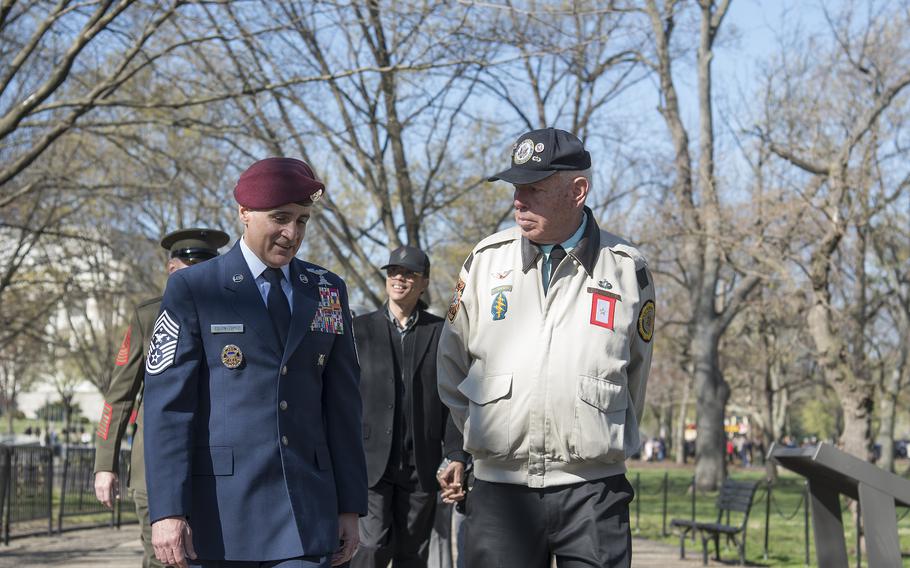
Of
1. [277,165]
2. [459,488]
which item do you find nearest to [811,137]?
[459,488]

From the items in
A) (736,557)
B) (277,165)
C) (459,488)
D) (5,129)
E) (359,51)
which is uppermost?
(359,51)

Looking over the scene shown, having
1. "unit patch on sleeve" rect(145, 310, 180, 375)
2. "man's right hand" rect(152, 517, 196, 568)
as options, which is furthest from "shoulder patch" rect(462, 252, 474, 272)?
"man's right hand" rect(152, 517, 196, 568)

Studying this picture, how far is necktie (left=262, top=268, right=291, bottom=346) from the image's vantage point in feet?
13.2

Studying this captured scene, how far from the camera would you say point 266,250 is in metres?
4.07

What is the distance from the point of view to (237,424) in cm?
387

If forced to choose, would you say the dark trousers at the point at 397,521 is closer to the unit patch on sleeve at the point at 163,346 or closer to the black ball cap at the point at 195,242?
the black ball cap at the point at 195,242

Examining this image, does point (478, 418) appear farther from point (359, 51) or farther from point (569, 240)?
point (359, 51)

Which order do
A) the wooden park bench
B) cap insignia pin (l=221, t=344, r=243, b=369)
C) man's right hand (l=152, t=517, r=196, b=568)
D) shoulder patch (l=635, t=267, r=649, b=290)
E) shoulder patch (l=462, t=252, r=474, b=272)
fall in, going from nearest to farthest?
man's right hand (l=152, t=517, r=196, b=568), cap insignia pin (l=221, t=344, r=243, b=369), shoulder patch (l=635, t=267, r=649, b=290), shoulder patch (l=462, t=252, r=474, b=272), the wooden park bench

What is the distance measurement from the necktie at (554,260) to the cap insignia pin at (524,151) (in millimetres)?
351

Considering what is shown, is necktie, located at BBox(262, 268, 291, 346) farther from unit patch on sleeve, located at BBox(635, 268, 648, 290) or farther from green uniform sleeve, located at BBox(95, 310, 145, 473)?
Answer: green uniform sleeve, located at BBox(95, 310, 145, 473)

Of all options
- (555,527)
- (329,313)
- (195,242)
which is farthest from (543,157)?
(195,242)

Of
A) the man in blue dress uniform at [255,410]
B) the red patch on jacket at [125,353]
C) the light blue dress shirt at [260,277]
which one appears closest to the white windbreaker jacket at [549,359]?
the man in blue dress uniform at [255,410]

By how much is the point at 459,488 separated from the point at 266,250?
209 centimetres

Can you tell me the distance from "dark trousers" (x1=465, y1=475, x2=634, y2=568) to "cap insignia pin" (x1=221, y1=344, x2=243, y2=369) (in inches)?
43.7
